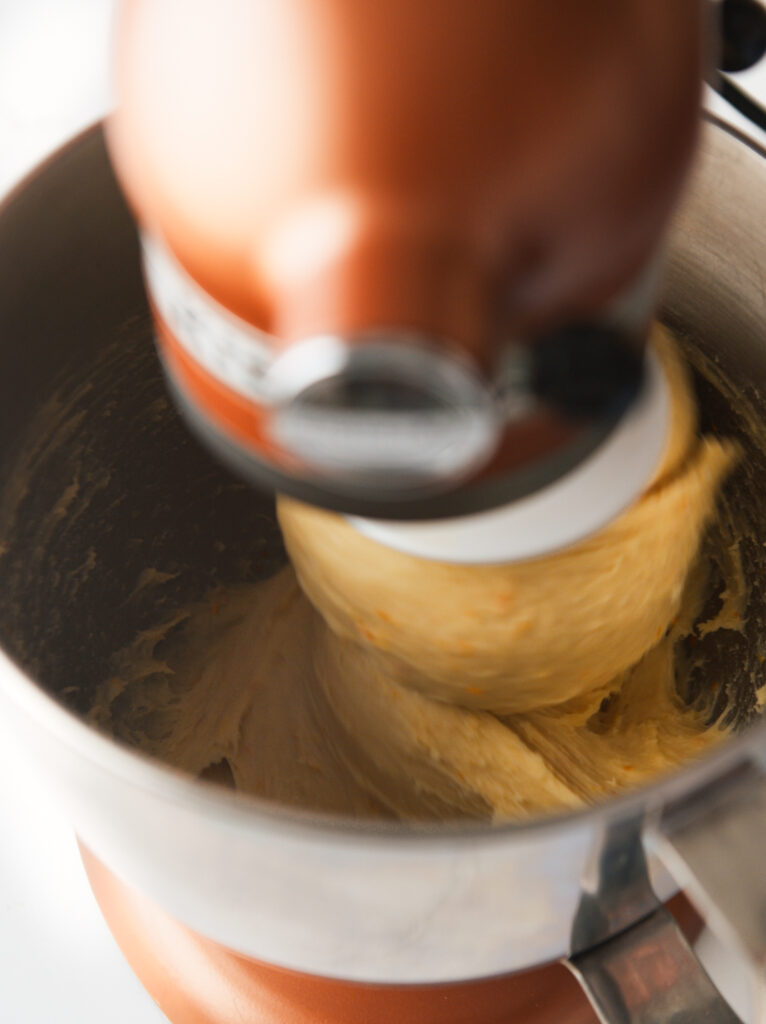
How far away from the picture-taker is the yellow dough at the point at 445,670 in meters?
0.51

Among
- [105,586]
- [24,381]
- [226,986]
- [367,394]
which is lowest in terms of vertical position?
[226,986]

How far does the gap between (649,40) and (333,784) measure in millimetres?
→ 525

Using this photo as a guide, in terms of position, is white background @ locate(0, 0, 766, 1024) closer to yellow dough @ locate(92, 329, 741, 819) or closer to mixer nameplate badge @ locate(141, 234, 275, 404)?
yellow dough @ locate(92, 329, 741, 819)

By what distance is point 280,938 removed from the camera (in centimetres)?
45

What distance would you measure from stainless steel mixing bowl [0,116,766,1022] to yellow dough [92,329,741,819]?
0.03 m

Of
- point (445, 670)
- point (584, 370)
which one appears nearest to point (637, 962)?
point (445, 670)

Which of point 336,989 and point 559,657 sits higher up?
point 559,657

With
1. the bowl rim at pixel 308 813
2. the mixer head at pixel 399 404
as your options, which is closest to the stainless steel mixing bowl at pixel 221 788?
the bowl rim at pixel 308 813

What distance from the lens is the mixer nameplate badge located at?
0.28 meters

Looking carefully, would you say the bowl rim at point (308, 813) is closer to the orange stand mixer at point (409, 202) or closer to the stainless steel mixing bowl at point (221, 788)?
the stainless steel mixing bowl at point (221, 788)

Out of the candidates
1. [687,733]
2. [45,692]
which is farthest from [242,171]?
[687,733]

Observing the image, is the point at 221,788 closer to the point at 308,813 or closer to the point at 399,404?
the point at 308,813

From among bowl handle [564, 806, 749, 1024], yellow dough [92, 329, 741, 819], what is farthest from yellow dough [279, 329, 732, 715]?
bowl handle [564, 806, 749, 1024]

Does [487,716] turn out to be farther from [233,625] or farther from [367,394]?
[367,394]
